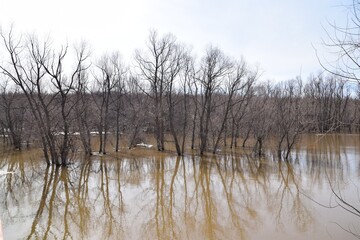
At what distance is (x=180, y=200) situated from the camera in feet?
37.3

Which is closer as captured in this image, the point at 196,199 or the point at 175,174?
the point at 196,199

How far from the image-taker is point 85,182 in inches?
571

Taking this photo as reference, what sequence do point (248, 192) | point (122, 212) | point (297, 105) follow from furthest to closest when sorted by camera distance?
point (297, 105) → point (248, 192) → point (122, 212)

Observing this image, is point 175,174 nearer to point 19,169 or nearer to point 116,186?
point 116,186

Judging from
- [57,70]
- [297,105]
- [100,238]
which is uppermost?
[57,70]

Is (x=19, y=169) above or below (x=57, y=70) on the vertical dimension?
below

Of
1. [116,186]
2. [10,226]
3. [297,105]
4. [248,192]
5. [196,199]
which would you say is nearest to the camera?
[10,226]

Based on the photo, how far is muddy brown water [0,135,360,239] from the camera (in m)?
8.27

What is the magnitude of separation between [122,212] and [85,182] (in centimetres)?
537

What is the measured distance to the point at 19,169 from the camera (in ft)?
61.0

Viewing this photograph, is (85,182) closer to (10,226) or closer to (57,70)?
(10,226)

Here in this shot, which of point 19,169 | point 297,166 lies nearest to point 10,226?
point 19,169

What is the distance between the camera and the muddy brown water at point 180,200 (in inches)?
325

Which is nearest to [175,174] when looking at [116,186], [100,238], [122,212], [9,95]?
[116,186]
